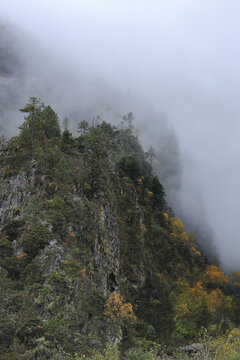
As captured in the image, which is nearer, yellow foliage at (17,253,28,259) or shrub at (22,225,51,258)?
yellow foliage at (17,253,28,259)

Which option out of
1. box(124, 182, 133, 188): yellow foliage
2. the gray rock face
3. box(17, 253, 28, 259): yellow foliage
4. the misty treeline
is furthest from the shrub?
the misty treeline

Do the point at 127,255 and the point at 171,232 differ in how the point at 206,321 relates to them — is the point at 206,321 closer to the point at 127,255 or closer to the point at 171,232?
the point at 127,255

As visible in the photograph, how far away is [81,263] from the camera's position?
28.3 m

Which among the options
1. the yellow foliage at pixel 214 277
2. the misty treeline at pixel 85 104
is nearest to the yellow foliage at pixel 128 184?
the yellow foliage at pixel 214 277

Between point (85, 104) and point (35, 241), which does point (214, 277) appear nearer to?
point (35, 241)

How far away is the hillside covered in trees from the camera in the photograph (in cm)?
1847

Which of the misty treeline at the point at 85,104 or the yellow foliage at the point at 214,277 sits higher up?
the misty treeline at the point at 85,104

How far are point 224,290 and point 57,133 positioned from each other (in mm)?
65384

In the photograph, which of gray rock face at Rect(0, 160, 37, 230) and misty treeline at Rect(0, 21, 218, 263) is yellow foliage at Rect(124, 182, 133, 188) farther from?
misty treeline at Rect(0, 21, 218, 263)

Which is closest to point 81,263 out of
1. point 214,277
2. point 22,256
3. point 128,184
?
point 22,256

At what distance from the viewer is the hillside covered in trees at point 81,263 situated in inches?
727

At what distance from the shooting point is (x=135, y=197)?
196 ft

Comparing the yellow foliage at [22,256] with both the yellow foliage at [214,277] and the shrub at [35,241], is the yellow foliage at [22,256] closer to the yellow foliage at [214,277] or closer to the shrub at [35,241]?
the shrub at [35,241]

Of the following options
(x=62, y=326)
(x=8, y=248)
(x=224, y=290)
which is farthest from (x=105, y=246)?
(x=224, y=290)
